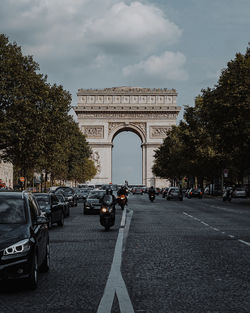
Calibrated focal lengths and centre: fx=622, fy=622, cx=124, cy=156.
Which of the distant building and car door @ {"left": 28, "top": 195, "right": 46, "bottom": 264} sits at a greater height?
the distant building

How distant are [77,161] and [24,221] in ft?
230

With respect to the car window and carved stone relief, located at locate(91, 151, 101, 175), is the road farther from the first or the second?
carved stone relief, located at locate(91, 151, 101, 175)

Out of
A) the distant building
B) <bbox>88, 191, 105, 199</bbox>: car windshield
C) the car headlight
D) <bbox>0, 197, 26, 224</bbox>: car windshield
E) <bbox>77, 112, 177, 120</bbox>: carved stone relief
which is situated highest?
<bbox>77, 112, 177, 120</bbox>: carved stone relief

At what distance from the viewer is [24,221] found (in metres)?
8.55

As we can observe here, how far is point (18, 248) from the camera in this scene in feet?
25.2

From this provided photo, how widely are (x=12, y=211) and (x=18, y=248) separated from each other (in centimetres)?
118

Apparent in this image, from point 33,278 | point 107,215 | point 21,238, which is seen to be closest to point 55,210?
point 107,215

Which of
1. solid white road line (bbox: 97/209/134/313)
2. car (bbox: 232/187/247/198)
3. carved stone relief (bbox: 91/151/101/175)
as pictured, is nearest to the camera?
solid white road line (bbox: 97/209/134/313)

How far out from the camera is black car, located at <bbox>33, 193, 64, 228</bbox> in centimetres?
2125

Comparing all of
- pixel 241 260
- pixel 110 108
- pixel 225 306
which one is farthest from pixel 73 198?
pixel 110 108

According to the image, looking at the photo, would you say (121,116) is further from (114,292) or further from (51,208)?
(114,292)

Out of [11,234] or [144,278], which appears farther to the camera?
[144,278]

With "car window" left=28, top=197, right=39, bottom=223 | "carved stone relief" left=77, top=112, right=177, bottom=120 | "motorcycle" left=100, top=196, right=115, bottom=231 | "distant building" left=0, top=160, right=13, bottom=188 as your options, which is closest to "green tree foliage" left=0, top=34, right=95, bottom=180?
"motorcycle" left=100, top=196, right=115, bottom=231

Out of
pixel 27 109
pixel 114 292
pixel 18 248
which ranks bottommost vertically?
pixel 114 292
